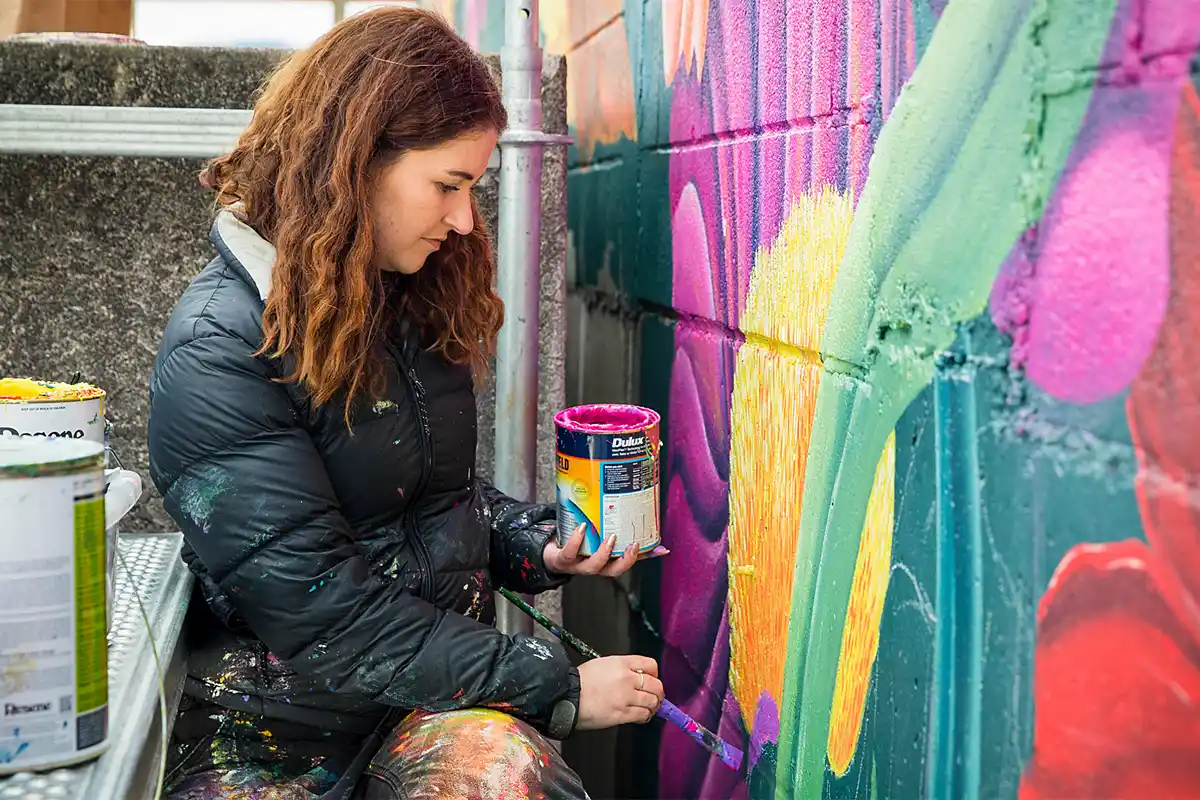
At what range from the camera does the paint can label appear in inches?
78.3

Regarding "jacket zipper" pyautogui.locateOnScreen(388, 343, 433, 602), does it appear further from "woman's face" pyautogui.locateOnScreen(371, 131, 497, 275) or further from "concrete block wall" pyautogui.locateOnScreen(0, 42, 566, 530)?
"concrete block wall" pyautogui.locateOnScreen(0, 42, 566, 530)

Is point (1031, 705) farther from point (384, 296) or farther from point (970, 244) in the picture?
point (384, 296)

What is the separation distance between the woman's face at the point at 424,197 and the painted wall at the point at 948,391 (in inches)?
19.6

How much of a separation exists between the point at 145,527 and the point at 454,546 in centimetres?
110

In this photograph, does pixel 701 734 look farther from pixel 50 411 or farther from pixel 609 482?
pixel 50 411

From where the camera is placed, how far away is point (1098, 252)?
111cm

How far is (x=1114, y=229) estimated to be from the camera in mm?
1089

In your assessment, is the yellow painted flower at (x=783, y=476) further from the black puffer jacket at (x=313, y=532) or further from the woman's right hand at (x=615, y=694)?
the black puffer jacket at (x=313, y=532)

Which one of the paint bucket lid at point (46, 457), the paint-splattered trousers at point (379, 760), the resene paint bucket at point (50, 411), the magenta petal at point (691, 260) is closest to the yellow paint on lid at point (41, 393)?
the resene paint bucket at point (50, 411)

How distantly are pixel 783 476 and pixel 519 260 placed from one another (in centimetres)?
89

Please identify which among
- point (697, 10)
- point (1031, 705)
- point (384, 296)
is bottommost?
point (1031, 705)

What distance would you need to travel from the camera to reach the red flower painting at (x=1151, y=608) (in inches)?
39.2

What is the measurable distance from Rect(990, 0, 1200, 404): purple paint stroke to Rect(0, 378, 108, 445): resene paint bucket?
4.18ft

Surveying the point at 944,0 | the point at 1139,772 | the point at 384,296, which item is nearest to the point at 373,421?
the point at 384,296
